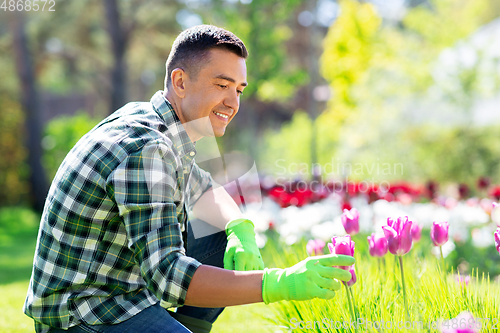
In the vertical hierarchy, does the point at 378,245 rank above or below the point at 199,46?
below

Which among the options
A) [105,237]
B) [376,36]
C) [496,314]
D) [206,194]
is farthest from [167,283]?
[376,36]

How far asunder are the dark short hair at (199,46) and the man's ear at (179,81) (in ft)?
0.07

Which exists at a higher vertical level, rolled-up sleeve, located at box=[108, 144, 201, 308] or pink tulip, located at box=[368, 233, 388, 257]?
rolled-up sleeve, located at box=[108, 144, 201, 308]

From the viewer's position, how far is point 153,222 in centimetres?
111

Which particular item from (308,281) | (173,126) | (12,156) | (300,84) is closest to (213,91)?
(173,126)

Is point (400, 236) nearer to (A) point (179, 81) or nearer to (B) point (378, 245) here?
(B) point (378, 245)

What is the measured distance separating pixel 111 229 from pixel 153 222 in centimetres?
26

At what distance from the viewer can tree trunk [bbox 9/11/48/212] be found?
333 inches

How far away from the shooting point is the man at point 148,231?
1.08 metres

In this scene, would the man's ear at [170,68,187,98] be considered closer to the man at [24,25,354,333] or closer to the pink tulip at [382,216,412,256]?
the man at [24,25,354,333]

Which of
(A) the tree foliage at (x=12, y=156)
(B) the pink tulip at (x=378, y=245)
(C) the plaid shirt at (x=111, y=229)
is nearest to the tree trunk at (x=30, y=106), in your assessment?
(A) the tree foliage at (x=12, y=156)

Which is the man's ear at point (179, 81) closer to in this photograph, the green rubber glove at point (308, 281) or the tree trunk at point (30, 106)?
the green rubber glove at point (308, 281)

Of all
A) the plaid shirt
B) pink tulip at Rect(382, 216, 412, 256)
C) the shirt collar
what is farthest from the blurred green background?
pink tulip at Rect(382, 216, 412, 256)

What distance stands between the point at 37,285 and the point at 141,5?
11.0m
